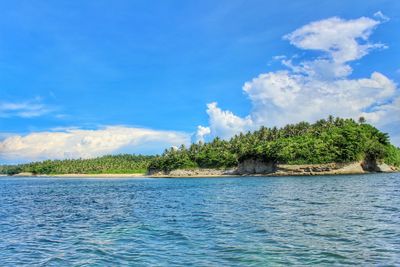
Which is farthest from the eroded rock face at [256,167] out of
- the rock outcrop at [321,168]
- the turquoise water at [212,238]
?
the turquoise water at [212,238]

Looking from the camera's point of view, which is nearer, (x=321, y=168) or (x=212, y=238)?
(x=212, y=238)

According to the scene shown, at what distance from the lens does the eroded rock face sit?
184 meters

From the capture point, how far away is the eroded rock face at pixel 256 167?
184 metres

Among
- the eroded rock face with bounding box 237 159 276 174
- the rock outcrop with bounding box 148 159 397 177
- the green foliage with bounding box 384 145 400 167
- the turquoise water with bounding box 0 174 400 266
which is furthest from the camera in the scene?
the eroded rock face with bounding box 237 159 276 174

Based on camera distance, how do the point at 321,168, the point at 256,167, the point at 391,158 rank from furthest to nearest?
1. the point at 256,167
2. the point at 391,158
3. the point at 321,168

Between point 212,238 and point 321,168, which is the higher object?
point 321,168

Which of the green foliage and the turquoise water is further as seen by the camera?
the green foliage

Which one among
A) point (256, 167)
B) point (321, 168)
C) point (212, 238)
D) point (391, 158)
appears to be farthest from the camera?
point (256, 167)

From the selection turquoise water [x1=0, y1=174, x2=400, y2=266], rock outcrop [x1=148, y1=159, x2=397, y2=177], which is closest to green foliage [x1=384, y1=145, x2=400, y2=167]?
rock outcrop [x1=148, y1=159, x2=397, y2=177]

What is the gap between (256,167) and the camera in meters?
192

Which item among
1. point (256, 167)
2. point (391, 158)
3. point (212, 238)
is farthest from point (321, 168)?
point (212, 238)

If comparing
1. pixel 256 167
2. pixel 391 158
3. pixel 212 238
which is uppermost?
pixel 391 158

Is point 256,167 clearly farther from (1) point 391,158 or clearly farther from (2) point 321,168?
(1) point 391,158

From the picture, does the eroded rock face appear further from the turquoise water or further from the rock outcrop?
the turquoise water
